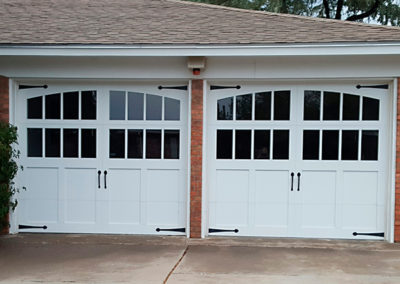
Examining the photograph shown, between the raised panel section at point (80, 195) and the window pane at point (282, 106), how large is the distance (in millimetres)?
3036

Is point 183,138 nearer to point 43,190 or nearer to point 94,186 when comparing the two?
point 94,186

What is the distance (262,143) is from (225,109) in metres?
0.78

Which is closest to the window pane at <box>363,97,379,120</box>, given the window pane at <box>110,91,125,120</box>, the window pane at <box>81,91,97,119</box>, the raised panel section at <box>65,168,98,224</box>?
the window pane at <box>110,91,125,120</box>

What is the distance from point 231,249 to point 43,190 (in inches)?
124

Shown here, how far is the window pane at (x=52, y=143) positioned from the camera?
6121 millimetres

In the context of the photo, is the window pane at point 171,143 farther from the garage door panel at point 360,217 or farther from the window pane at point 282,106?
the garage door panel at point 360,217

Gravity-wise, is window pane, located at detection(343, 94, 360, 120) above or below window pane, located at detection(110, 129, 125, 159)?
above

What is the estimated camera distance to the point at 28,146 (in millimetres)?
6156

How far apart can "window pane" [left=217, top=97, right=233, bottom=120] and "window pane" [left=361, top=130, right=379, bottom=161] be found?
6.65ft

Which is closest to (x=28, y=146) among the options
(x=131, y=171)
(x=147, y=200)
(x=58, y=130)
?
(x=58, y=130)

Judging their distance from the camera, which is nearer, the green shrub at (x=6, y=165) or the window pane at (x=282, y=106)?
the green shrub at (x=6, y=165)

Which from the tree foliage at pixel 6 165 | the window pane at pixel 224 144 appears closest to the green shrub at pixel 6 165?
the tree foliage at pixel 6 165

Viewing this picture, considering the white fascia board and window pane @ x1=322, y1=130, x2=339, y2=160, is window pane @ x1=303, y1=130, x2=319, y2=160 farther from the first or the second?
the white fascia board

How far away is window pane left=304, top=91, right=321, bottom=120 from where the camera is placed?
5848 mm
